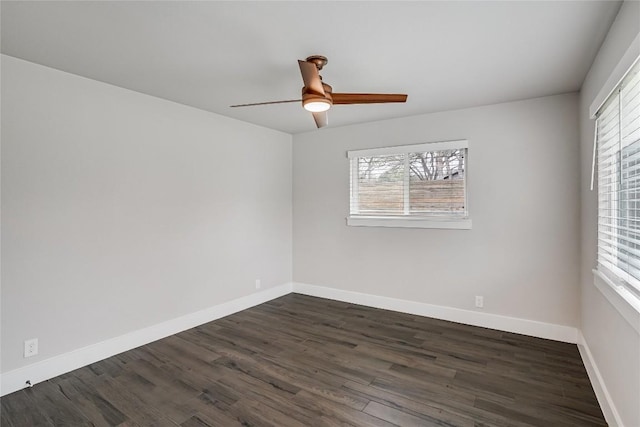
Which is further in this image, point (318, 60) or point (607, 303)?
point (318, 60)

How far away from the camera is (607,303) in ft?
7.05

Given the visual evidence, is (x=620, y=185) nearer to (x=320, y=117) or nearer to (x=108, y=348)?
(x=320, y=117)

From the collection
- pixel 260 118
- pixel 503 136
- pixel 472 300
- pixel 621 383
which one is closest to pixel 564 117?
pixel 503 136

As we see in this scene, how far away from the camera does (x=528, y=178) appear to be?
3.43 m

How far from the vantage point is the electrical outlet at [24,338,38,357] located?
2504 millimetres

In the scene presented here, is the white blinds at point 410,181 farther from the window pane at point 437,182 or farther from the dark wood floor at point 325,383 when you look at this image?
the dark wood floor at point 325,383

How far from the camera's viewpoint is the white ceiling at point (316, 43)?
6.18 feet

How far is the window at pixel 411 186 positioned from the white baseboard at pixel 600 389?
4.96 ft

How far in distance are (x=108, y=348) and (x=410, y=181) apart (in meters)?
3.58

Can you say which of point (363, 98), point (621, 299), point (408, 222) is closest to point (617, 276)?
point (621, 299)

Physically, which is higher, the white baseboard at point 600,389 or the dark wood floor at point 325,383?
the white baseboard at point 600,389

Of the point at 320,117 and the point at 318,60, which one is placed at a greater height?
the point at 318,60

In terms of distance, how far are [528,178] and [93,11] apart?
150 inches

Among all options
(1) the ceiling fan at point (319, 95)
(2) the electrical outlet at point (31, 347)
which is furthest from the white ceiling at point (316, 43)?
(2) the electrical outlet at point (31, 347)
